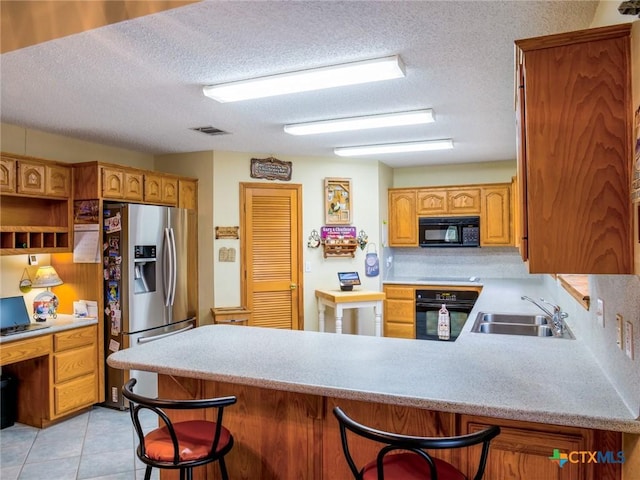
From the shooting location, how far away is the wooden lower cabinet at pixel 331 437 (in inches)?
62.4

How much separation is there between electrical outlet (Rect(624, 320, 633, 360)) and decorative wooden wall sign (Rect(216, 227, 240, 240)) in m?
4.10

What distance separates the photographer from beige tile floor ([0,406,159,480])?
2854mm


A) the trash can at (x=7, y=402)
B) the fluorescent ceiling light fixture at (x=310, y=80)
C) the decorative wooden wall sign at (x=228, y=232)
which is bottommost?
the trash can at (x=7, y=402)

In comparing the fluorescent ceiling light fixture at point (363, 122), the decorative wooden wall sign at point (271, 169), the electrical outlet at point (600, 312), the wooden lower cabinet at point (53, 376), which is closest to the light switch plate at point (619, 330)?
the electrical outlet at point (600, 312)

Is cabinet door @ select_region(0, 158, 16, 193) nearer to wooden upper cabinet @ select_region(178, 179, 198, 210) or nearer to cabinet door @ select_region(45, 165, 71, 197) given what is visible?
cabinet door @ select_region(45, 165, 71, 197)

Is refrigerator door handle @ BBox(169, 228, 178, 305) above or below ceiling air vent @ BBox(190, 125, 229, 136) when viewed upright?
below

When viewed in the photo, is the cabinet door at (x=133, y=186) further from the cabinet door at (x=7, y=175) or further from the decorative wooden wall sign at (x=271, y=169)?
the decorative wooden wall sign at (x=271, y=169)

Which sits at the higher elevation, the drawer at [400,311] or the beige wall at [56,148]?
the beige wall at [56,148]

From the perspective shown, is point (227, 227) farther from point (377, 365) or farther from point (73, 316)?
point (377, 365)

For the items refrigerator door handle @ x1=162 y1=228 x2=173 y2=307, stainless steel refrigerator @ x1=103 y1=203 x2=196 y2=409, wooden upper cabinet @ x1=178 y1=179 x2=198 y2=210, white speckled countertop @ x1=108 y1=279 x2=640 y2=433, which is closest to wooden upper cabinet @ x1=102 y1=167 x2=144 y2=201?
stainless steel refrigerator @ x1=103 y1=203 x2=196 y2=409

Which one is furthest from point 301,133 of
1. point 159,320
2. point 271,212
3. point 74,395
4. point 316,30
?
point 74,395

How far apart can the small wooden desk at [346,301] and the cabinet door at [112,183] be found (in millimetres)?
2491

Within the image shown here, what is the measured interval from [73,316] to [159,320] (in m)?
0.74

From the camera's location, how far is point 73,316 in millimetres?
4016
